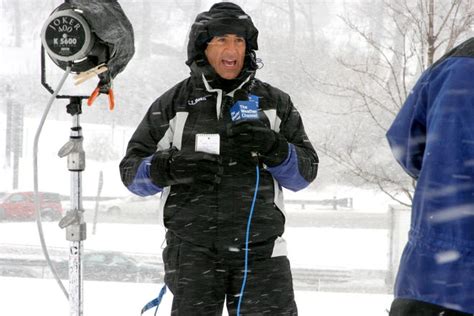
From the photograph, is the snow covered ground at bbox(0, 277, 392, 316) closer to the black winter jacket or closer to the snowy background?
the black winter jacket

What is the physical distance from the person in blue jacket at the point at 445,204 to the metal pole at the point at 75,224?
4.67ft

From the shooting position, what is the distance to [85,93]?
98.3 inches

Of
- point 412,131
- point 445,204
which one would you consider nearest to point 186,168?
point 412,131

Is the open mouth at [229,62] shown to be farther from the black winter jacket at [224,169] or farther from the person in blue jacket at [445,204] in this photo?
the person in blue jacket at [445,204]

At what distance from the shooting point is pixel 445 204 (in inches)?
47.9

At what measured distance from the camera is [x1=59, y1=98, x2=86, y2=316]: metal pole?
2.39 m

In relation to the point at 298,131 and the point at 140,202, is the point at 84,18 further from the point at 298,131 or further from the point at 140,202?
the point at 140,202

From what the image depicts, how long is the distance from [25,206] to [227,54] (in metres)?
22.7

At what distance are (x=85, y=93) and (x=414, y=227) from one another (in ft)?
5.12

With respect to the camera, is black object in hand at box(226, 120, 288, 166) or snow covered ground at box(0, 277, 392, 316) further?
snow covered ground at box(0, 277, 392, 316)

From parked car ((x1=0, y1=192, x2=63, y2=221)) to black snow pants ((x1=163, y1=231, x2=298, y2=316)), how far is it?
20938 millimetres

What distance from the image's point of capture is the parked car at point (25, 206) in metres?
22.7

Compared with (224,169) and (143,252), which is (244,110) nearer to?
(224,169)

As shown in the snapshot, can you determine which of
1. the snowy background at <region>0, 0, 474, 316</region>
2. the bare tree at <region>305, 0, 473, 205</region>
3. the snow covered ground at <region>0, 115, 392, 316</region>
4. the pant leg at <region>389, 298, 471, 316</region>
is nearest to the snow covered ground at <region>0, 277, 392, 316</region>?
the snow covered ground at <region>0, 115, 392, 316</region>
